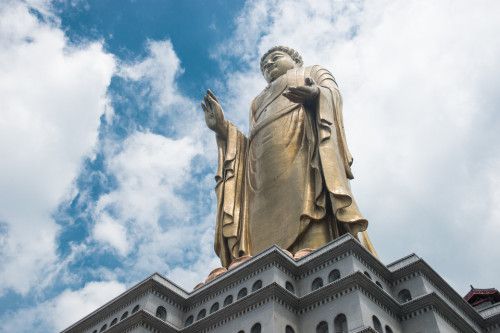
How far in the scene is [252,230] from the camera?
20766mm

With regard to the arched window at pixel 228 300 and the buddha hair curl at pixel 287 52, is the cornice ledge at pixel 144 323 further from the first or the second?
Result: the buddha hair curl at pixel 287 52

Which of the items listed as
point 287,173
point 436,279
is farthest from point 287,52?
point 436,279

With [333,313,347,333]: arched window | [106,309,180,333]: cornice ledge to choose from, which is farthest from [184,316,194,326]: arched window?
[333,313,347,333]: arched window

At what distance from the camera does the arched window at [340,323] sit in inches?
530

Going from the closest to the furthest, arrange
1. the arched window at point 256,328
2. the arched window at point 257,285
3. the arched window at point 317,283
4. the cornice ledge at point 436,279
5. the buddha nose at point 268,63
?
1. the arched window at point 256,328
2. the arched window at point 317,283
3. the arched window at point 257,285
4. the cornice ledge at point 436,279
5. the buddha nose at point 268,63

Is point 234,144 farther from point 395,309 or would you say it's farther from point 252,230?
point 395,309

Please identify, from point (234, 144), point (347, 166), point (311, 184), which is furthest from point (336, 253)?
point (234, 144)

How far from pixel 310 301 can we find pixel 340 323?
1133 mm

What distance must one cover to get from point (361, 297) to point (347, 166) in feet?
26.8

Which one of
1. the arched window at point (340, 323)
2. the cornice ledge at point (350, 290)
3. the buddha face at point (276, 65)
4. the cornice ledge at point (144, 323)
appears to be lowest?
the arched window at point (340, 323)

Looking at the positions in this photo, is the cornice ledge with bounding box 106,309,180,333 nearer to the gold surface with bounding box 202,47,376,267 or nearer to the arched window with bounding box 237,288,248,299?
the arched window with bounding box 237,288,248,299

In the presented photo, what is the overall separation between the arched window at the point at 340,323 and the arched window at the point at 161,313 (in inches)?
210

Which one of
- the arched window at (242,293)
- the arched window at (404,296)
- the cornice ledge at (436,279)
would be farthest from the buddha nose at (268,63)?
the arched window at (404,296)

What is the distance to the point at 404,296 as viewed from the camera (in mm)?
15406
